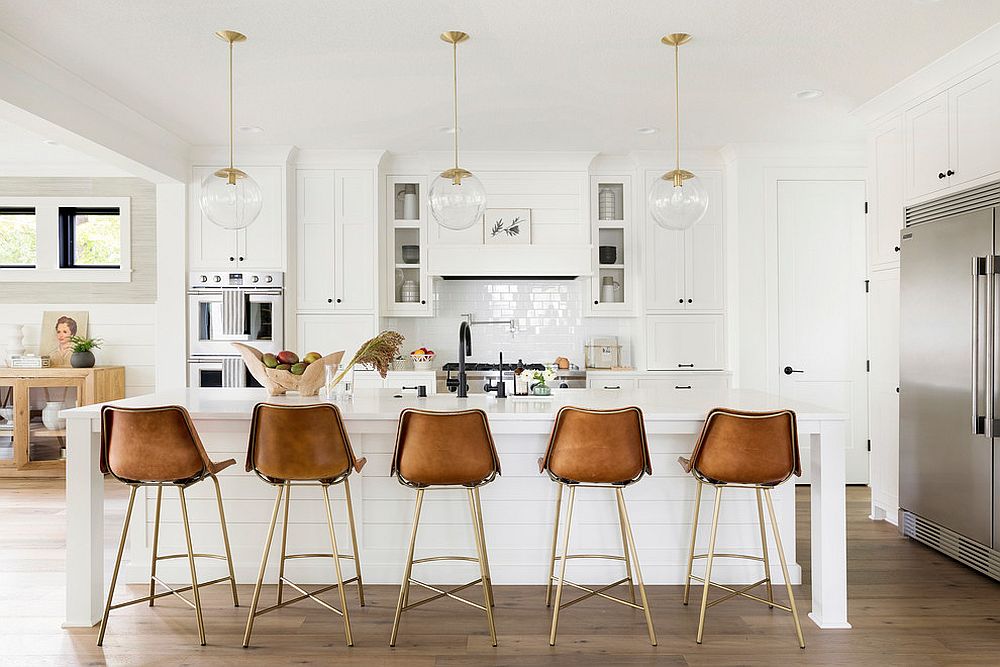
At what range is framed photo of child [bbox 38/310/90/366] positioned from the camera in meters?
6.40

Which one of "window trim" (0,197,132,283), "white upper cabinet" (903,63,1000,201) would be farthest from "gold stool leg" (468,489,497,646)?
"window trim" (0,197,132,283)

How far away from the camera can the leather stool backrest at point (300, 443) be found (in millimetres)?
2914

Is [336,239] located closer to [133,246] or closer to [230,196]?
[133,246]

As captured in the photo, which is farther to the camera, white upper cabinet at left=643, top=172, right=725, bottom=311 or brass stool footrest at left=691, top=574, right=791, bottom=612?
white upper cabinet at left=643, top=172, right=725, bottom=311

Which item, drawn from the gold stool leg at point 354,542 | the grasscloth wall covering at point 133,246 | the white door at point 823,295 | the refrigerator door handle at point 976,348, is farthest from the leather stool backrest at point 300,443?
the grasscloth wall covering at point 133,246

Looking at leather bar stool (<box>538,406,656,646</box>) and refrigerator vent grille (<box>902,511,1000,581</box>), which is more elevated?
leather bar stool (<box>538,406,656,646</box>)

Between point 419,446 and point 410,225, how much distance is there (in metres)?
3.45

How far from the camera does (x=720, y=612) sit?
3.25 metres

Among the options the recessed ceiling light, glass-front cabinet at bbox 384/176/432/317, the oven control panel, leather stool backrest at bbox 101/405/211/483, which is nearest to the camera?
leather stool backrest at bbox 101/405/211/483

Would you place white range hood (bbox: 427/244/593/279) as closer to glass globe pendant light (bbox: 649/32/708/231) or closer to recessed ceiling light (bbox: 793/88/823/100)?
recessed ceiling light (bbox: 793/88/823/100)

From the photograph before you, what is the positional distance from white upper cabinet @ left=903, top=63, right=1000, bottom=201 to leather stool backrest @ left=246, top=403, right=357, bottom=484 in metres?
3.31

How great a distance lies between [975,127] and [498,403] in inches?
109

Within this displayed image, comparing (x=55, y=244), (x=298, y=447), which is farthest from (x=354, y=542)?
(x=55, y=244)

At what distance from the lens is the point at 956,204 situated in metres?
3.93
